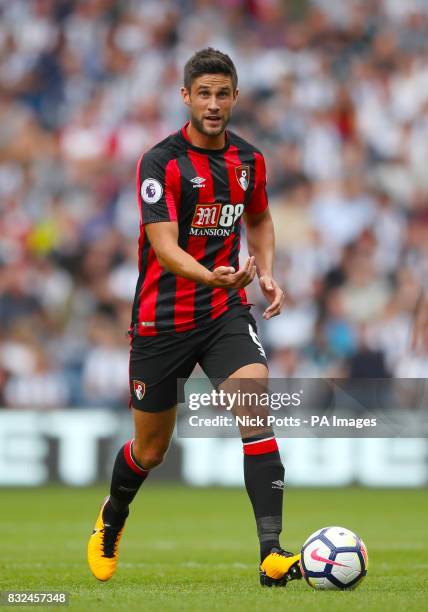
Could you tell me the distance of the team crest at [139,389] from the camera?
672cm

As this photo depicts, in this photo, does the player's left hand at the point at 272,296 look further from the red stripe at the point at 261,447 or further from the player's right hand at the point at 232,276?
the red stripe at the point at 261,447

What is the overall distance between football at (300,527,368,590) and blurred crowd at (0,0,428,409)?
26.5ft

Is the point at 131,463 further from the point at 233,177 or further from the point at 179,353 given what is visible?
the point at 233,177

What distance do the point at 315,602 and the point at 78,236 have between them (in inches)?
461

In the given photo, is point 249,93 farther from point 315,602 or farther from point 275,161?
point 315,602

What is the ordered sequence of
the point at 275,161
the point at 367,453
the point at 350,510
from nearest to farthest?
1. the point at 350,510
2. the point at 367,453
3. the point at 275,161

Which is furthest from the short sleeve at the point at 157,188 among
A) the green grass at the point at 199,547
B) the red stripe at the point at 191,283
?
the green grass at the point at 199,547

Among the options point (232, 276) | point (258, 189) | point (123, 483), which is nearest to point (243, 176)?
point (258, 189)

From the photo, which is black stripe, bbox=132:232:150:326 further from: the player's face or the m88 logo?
the player's face

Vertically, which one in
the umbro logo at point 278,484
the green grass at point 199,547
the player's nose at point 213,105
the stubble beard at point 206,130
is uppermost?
the player's nose at point 213,105

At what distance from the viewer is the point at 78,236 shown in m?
16.9

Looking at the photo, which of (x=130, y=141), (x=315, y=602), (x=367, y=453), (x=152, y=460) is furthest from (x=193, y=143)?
(x=130, y=141)

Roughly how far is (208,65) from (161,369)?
1586mm

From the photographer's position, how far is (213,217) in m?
6.64
